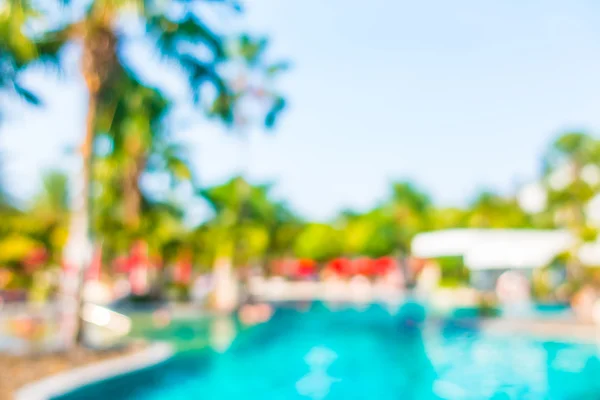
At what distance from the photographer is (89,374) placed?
10.1 m

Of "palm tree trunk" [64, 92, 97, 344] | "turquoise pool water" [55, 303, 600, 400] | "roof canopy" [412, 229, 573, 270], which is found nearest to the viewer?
"turquoise pool water" [55, 303, 600, 400]

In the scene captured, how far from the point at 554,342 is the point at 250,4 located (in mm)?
12029

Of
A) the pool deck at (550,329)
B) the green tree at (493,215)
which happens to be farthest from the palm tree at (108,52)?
the green tree at (493,215)

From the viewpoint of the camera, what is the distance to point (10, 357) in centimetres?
1125

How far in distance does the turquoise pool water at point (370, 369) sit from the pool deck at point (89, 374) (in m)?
0.18

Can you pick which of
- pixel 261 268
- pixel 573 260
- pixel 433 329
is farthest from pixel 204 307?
pixel 261 268

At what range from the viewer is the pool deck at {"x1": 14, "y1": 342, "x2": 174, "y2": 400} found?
8.60 m

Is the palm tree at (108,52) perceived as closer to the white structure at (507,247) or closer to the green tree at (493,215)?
the white structure at (507,247)

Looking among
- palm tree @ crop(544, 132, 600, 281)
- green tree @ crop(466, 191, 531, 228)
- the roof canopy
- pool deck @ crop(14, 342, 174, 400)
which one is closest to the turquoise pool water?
pool deck @ crop(14, 342, 174, 400)

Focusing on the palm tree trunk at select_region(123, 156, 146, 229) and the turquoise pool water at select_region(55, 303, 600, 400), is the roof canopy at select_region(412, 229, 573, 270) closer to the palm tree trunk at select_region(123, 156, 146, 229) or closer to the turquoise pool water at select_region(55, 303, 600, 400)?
the turquoise pool water at select_region(55, 303, 600, 400)

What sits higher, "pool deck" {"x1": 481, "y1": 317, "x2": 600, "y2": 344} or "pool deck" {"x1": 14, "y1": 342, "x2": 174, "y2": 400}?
"pool deck" {"x1": 481, "y1": 317, "x2": 600, "y2": 344}

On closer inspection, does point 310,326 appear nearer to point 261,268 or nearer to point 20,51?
point 20,51

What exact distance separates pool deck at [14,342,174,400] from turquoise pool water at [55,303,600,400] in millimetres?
183

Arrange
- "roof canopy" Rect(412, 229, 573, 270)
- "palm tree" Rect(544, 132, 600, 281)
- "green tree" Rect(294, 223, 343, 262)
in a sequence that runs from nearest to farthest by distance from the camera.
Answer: "roof canopy" Rect(412, 229, 573, 270), "palm tree" Rect(544, 132, 600, 281), "green tree" Rect(294, 223, 343, 262)
